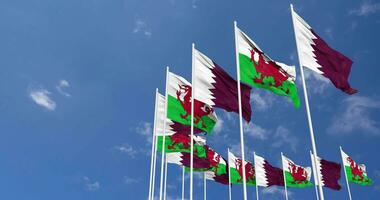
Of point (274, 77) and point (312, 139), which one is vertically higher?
point (274, 77)

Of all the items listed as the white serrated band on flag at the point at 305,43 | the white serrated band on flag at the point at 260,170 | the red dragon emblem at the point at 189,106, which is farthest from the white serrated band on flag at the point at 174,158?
the white serrated band on flag at the point at 305,43

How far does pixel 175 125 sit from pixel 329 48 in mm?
10431

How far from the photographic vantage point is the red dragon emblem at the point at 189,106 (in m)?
20.7

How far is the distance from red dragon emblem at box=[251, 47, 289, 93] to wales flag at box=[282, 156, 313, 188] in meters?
20.7

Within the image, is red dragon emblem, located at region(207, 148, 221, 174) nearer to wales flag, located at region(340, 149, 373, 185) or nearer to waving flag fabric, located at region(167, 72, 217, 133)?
waving flag fabric, located at region(167, 72, 217, 133)

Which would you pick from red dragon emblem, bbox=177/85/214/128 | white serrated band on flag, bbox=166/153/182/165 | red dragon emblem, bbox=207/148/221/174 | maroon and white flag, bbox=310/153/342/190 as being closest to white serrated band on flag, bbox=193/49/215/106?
red dragon emblem, bbox=177/85/214/128

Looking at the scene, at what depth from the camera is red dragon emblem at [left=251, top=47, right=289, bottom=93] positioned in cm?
1647

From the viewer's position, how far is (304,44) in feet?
53.7

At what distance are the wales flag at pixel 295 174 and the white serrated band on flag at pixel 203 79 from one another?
20.7m

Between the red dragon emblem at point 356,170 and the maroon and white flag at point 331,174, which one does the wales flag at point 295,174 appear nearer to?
the maroon and white flag at point 331,174

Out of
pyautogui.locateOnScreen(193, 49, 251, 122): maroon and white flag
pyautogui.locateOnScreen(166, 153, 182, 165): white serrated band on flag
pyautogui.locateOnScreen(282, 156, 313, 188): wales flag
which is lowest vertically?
pyautogui.locateOnScreen(193, 49, 251, 122): maroon and white flag

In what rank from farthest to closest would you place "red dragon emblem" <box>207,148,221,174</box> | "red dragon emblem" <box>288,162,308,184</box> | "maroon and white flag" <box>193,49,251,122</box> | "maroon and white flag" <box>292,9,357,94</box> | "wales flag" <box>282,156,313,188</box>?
"red dragon emblem" <box>288,162,308,184</box> → "wales flag" <box>282,156,313,188</box> → "red dragon emblem" <box>207,148,221,174</box> → "maroon and white flag" <box>193,49,251,122</box> → "maroon and white flag" <box>292,9,357,94</box>

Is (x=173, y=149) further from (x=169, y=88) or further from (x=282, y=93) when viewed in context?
(x=282, y=93)

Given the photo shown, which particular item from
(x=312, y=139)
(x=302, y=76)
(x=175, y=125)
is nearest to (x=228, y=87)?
(x=302, y=76)
